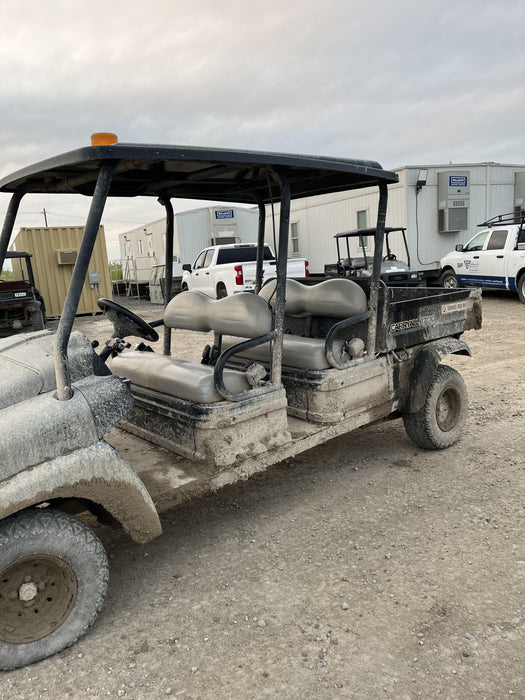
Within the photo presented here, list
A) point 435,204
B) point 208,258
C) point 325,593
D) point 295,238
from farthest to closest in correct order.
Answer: point 295,238
point 435,204
point 208,258
point 325,593

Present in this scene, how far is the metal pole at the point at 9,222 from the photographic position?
3279 millimetres

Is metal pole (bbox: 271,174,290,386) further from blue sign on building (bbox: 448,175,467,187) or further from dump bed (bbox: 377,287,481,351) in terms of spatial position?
blue sign on building (bbox: 448,175,467,187)

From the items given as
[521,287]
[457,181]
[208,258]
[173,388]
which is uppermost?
[457,181]

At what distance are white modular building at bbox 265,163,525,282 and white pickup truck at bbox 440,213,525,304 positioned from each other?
1348 millimetres

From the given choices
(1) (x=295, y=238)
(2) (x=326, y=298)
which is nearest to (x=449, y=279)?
(1) (x=295, y=238)

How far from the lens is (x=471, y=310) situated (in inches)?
184

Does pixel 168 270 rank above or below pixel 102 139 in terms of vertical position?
below

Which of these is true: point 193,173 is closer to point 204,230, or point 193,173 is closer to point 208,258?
point 208,258

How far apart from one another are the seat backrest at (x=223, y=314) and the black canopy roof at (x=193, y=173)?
0.75 meters

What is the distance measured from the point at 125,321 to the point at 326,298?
5.01 ft

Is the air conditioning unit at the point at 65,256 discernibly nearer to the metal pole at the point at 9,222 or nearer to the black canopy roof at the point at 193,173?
the black canopy roof at the point at 193,173

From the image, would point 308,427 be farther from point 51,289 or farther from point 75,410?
point 51,289

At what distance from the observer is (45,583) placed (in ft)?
7.76

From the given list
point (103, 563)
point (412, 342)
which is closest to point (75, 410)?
point (103, 563)
